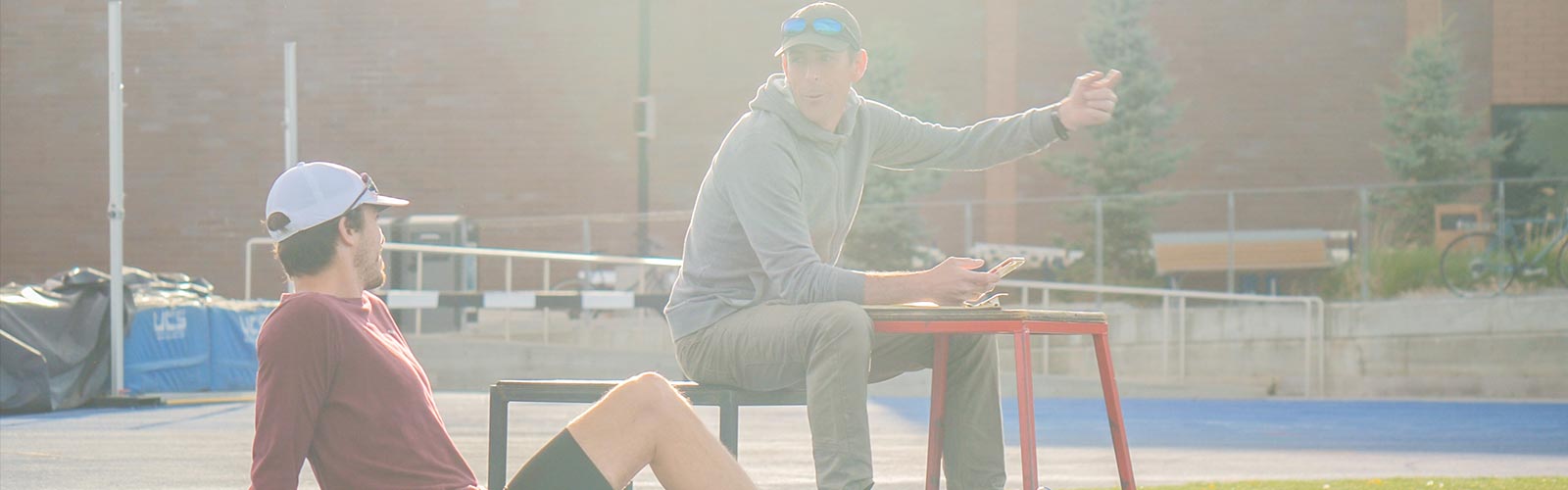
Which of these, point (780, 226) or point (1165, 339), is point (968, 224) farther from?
point (780, 226)

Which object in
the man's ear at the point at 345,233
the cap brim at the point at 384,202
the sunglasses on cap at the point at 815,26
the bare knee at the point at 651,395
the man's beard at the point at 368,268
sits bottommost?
the bare knee at the point at 651,395

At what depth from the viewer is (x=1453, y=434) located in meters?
10.8

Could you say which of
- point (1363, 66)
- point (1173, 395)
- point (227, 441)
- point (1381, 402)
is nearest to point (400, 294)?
point (227, 441)

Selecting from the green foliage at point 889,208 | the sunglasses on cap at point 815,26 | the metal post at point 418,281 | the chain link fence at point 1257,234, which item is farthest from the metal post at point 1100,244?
the sunglasses on cap at point 815,26

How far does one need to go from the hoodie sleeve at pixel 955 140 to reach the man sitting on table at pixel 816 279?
63 millimetres

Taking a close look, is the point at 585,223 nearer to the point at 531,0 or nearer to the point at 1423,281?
the point at 531,0

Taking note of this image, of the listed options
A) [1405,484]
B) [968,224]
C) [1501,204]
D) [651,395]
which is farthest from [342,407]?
[968,224]

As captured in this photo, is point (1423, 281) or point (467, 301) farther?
point (1423, 281)

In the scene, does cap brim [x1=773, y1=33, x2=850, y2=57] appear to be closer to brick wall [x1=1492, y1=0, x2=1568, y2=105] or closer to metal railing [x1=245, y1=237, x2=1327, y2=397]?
metal railing [x1=245, y1=237, x2=1327, y2=397]

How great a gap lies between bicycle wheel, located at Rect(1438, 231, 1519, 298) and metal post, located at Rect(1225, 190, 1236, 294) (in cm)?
245

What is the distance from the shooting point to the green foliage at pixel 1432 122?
22.3m

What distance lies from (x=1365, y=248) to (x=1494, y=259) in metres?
1.52

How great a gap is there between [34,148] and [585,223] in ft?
32.6

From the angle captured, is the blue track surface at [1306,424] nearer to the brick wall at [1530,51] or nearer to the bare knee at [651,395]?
the bare knee at [651,395]
